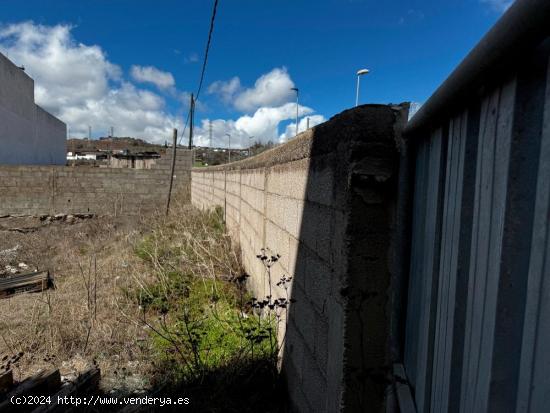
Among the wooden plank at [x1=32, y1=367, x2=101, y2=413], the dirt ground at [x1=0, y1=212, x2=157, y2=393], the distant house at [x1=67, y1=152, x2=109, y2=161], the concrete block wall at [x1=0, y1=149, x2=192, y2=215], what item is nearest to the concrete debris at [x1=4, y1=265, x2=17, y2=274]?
the dirt ground at [x1=0, y1=212, x2=157, y2=393]

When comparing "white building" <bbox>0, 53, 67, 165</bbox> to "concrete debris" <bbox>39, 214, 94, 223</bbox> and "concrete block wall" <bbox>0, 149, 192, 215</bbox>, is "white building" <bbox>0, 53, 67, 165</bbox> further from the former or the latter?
"concrete debris" <bbox>39, 214, 94, 223</bbox>

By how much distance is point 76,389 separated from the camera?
2316mm

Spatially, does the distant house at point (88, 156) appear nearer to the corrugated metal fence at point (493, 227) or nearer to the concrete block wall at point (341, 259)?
the concrete block wall at point (341, 259)

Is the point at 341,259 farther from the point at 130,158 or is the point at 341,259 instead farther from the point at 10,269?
the point at 130,158

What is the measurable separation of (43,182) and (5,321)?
9607 mm

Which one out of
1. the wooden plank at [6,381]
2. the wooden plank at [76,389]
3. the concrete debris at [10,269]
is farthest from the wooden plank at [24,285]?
the wooden plank at [76,389]

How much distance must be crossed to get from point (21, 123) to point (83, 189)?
8.27 meters

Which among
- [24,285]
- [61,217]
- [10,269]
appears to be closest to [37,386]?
[24,285]

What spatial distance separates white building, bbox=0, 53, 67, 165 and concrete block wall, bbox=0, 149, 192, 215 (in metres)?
4.21

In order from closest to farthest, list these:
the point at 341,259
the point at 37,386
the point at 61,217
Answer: the point at 341,259 < the point at 37,386 < the point at 61,217

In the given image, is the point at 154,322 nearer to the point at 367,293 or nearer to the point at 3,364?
the point at 3,364

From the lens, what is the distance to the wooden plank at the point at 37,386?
7.46ft

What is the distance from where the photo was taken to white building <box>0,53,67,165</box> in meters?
15.0

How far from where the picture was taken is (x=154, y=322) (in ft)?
11.3
